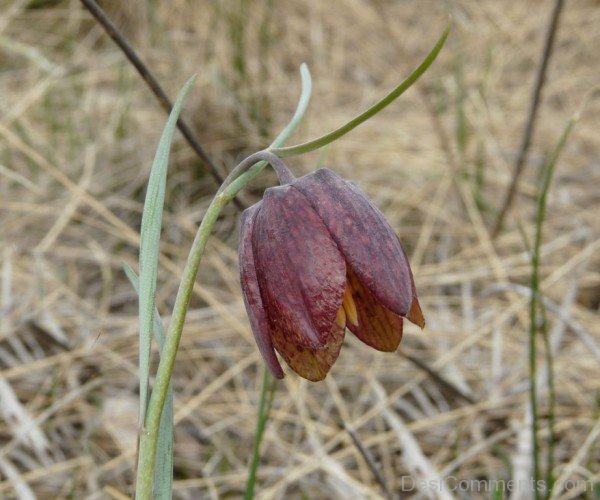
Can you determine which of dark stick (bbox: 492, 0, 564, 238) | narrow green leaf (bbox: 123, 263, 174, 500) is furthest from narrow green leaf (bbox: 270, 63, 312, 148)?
dark stick (bbox: 492, 0, 564, 238)

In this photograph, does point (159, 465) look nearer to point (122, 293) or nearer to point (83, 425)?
point (83, 425)

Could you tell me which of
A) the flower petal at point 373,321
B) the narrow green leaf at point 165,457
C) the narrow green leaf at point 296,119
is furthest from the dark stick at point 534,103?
the narrow green leaf at point 165,457

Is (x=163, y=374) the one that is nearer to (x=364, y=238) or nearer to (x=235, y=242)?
(x=364, y=238)

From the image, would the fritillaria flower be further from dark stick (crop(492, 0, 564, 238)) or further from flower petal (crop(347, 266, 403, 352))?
dark stick (crop(492, 0, 564, 238))

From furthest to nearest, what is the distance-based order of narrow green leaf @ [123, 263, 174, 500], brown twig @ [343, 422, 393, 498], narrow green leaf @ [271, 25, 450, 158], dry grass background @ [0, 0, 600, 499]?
dry grass background @ [0, 0, 600, 499] → brown twig @ [343, 422, 393, 498] → narrow green leaf @ [123, 263, 174, 500] → narrow green leaf @ [271, 25, 450, 158]

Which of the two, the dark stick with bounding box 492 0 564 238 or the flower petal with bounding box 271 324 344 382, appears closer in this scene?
the flower petal with bounding box 271 324 344 382

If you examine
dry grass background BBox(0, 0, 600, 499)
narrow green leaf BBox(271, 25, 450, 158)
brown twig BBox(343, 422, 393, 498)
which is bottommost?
dry grass background BBox(0, 0, 600, 499)

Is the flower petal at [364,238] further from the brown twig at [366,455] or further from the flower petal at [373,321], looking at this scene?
the brown twig at [366,455]
